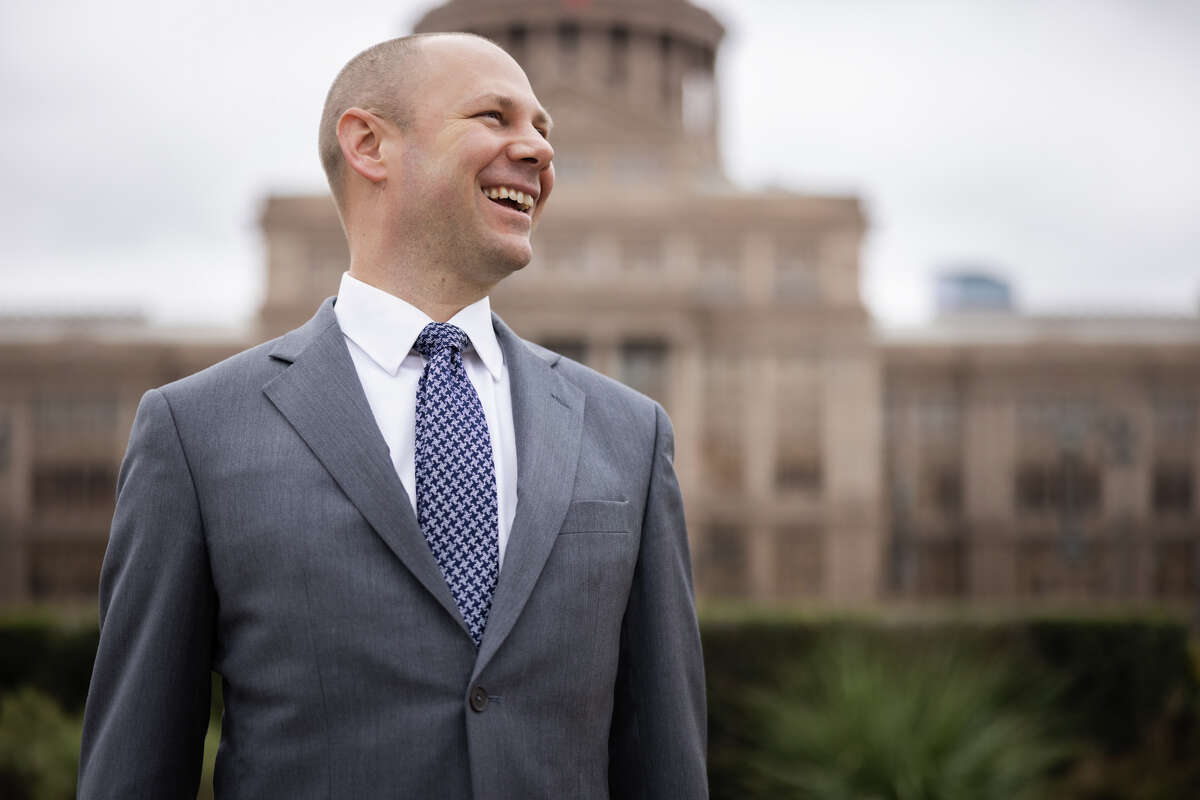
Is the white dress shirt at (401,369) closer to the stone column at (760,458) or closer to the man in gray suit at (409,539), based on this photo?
the man in gray suit at (409,539)

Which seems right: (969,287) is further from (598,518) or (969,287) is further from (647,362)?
(598,518)

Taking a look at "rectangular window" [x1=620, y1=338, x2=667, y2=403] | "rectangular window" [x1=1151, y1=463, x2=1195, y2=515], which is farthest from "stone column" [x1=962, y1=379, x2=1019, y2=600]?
"rectangular window" [x1=620, y1=338, x2=667, y2=403]

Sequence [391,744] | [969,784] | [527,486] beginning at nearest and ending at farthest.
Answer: [391,744] → [527,486] → [969,784]

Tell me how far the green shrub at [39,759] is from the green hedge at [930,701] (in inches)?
4.8

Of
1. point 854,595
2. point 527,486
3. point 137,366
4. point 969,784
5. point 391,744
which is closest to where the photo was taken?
point 391,744

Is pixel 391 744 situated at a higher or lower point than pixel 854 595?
higher

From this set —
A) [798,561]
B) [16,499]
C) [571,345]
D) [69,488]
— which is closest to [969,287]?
[798,561]

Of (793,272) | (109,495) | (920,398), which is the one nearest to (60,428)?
(109,495)

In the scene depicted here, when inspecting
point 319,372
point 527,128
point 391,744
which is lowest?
point 391,744

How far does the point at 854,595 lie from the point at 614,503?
41464 millimetres

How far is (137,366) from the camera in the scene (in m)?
45.8

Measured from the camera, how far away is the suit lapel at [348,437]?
221cm

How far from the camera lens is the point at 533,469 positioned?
237cm

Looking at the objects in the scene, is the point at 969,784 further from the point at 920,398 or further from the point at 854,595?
the point at 920,398
